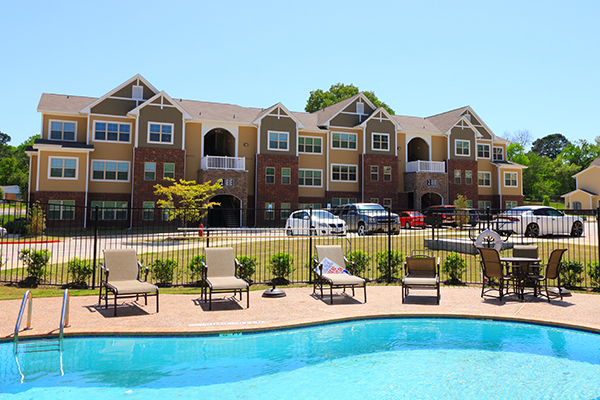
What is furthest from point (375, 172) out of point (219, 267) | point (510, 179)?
point (219, 267)

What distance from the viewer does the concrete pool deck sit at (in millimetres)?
7539

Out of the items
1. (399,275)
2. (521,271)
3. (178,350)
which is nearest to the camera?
(178,350)

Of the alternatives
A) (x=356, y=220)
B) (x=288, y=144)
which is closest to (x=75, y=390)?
(x=356, y=220)

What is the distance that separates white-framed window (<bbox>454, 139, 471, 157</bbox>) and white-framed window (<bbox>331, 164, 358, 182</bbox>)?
11.1 metres

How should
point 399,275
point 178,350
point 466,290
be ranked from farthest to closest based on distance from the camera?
point 399,275
point 466,290
point 178,350

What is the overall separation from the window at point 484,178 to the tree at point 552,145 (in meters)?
90.1

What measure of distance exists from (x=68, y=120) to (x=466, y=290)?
103 ft

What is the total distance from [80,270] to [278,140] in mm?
26231

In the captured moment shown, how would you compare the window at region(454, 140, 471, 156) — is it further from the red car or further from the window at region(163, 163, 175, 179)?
the window at region(163, 163, 175, 179)

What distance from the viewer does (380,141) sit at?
3950 centimetres

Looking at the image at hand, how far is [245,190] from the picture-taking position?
33.8m

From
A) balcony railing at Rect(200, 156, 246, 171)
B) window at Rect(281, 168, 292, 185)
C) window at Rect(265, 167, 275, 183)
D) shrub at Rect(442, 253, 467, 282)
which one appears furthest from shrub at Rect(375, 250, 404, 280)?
window at Rect(281, 168, 292, 185)

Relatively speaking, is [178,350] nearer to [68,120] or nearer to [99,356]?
[99,356]

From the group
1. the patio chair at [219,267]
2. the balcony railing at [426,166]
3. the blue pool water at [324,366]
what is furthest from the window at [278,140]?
the blue pool water at [324,366]
